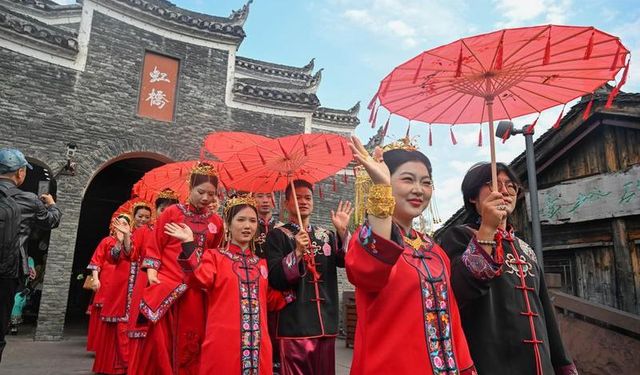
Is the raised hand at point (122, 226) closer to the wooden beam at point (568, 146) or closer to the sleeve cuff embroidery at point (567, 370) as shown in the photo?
the sleeve cuff embroidery at point (567, 370)

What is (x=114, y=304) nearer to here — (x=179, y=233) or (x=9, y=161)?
(x=9, y=161)

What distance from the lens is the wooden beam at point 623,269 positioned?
5.94m

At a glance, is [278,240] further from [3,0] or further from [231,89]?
[3,0]

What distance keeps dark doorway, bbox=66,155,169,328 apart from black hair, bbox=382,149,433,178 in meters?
12.7

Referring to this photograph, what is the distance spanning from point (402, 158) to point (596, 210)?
18.5 feet

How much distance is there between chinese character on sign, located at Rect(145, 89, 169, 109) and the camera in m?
10.8

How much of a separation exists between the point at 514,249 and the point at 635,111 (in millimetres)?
5023

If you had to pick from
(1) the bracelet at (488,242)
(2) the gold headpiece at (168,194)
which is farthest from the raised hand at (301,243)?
(2) the gold headpiece at (168,194)

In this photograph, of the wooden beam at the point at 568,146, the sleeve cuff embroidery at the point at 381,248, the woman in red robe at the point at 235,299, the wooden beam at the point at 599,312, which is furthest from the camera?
the wooden beam at the point at 568,146

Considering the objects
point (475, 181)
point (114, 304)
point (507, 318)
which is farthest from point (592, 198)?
point (114, 304)

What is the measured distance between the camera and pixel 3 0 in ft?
35.8

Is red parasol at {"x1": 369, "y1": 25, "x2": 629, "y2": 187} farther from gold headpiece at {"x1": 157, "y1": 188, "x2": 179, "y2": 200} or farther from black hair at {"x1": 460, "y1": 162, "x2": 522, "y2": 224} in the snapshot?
gold headpiece at {"x1": 157, "y1": 188, "x2": 179, "y2": 200}

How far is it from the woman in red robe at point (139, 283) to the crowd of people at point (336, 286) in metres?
0.02

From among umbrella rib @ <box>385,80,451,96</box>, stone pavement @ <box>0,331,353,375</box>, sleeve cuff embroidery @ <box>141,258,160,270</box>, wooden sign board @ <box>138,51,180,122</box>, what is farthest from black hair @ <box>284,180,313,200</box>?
wooden sign board @ <box>138,51,180,122</box>
